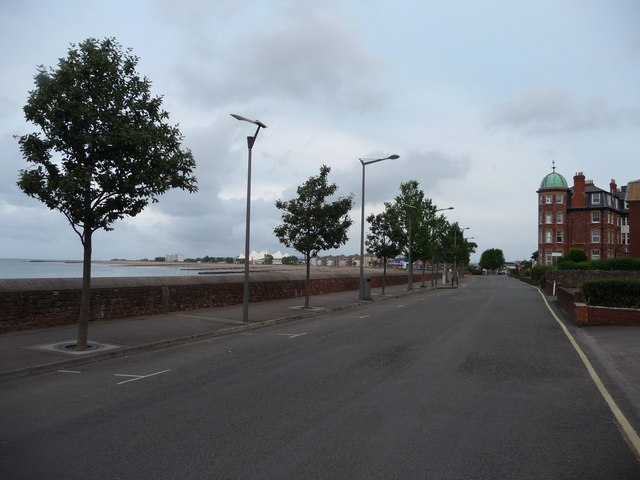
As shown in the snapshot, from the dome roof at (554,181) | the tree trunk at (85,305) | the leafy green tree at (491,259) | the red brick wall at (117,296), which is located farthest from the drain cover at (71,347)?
the leafy green tree at (491,259)

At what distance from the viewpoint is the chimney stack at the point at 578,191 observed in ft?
243

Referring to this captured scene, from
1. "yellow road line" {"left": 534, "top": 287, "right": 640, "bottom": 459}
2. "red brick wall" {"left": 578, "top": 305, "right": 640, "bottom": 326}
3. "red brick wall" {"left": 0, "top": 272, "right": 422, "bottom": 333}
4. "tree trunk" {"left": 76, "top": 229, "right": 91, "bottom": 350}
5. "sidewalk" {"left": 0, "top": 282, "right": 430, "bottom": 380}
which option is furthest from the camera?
"red brick wall" {"left": 578, "top": 305, "right": 640, "bottom": 326}

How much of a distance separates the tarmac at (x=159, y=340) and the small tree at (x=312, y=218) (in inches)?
156

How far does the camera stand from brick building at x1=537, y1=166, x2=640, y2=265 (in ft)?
237

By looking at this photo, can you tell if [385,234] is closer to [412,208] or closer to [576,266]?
[412,208]

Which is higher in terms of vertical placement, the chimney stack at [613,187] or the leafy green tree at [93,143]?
the chimney stack at [613,187]

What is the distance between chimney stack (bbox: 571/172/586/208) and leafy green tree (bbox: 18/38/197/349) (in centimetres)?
7635

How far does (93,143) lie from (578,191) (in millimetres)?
78772

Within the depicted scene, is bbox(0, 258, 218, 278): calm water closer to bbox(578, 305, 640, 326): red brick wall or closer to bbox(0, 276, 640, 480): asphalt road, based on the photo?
bbox(0, 276, 640, 480): asphalt road

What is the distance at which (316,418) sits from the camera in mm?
5949

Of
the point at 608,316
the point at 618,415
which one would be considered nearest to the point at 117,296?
the point at 618,415

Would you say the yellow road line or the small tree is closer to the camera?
the yellow road line

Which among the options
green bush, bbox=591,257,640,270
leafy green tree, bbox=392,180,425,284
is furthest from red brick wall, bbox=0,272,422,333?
green bush, bbox=591,257,640,270

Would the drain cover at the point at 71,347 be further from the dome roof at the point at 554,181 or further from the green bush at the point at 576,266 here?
the dome roof at the point at 554,181
